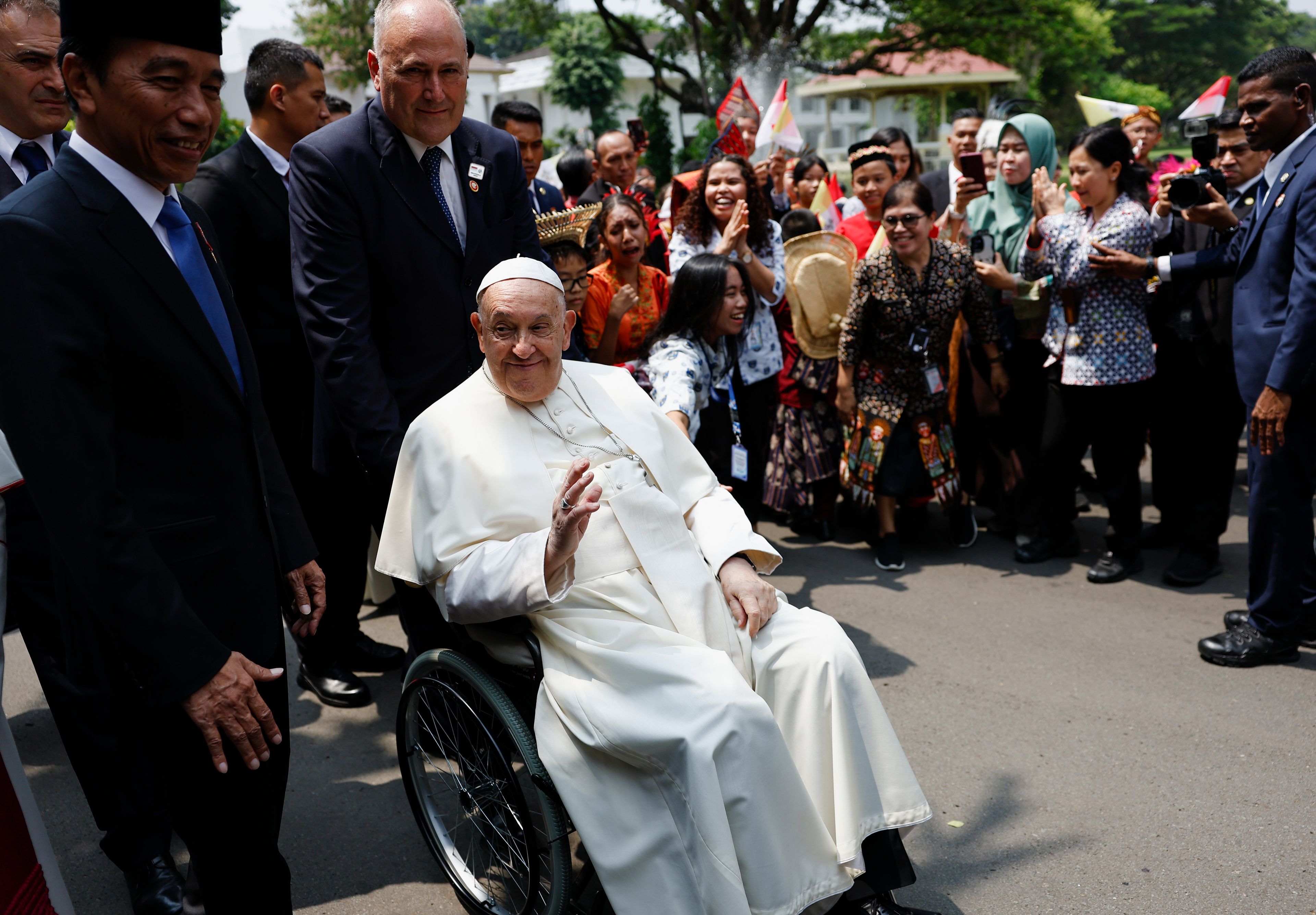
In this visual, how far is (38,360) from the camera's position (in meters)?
1.56

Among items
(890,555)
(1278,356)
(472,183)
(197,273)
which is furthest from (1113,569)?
(197,273)

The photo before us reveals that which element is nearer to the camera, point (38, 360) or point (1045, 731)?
point (38, 360)

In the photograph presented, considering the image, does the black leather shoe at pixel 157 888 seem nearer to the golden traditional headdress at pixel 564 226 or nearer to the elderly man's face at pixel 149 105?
the elderly man's face at pixel 149 105

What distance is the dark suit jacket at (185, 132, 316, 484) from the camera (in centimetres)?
358

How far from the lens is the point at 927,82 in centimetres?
3597

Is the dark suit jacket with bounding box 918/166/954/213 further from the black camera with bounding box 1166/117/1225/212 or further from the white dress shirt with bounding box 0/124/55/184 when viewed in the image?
the white dress shirt with bounding box 0/124/55/184

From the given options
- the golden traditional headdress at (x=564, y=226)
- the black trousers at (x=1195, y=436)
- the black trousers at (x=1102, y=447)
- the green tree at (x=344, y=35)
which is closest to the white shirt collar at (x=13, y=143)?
the golden traditional headdress at (x=564, y=226)

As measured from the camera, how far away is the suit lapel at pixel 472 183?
9.87 feet

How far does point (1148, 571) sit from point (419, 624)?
13.0 feet

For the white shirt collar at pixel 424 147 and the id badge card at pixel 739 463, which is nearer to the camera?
the white shirt collar at pixel 424 147

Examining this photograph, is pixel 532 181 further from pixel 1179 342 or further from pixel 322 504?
pixel 1179 342

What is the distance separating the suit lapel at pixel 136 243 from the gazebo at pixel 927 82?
32671 millimetres

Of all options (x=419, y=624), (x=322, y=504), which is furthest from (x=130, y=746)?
(x=322, y=504)

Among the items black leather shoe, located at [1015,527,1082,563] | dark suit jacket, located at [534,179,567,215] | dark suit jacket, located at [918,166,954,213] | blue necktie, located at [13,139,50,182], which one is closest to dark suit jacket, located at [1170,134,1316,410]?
black leather shoe, located at [1015,527,1082,563]
